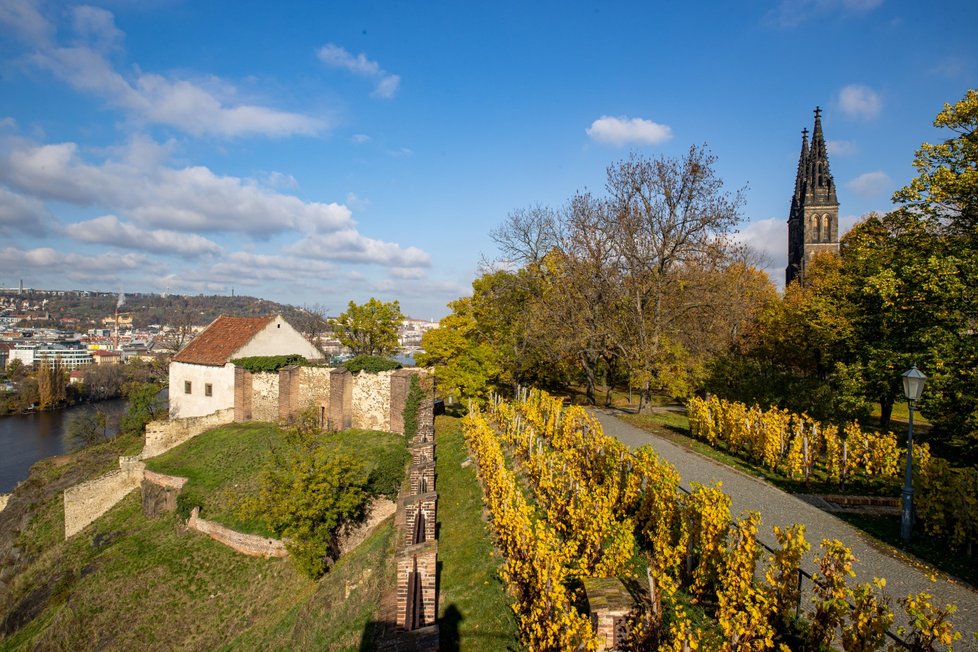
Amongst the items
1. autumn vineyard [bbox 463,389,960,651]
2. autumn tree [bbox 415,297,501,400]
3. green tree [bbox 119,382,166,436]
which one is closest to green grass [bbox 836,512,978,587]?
autumn vineyard [bbox 463,389,960,651]

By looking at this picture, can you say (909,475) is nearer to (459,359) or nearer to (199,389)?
(459,359)

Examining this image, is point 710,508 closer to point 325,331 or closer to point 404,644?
point 404,644

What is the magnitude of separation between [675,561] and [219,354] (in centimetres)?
3231

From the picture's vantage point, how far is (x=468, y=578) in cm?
1012

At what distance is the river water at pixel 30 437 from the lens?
44053mm

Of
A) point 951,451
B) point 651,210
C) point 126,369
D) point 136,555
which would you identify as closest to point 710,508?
point 951,451

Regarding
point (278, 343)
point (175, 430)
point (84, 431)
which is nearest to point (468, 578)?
point (175, 430)

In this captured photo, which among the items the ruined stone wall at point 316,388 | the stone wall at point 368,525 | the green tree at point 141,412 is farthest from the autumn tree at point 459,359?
the green tree at point 141,412

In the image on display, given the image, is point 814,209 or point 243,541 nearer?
point 243,541

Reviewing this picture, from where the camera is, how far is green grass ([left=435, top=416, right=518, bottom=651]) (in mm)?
8250

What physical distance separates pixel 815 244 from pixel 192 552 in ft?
236

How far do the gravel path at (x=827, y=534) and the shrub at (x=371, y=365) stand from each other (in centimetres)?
1583

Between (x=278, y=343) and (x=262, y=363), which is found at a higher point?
(x=278, y=343)

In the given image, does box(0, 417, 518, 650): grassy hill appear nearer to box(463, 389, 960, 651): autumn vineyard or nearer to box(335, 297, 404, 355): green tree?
box(463, 389, 960, 651): autumn vineyard
